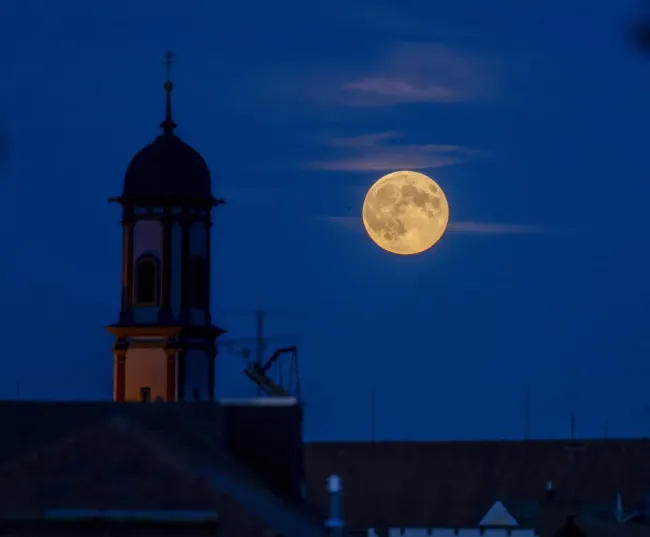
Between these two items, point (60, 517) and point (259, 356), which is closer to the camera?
point (60, 517)

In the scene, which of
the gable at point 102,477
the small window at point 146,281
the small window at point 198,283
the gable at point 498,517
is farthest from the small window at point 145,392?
the gable at point 102,477

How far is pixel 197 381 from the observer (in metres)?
68.6

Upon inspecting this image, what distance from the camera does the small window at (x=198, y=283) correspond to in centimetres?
6881

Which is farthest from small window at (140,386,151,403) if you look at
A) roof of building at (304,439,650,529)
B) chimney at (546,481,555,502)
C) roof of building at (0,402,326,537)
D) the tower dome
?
roof of building at (0,402,326,537)

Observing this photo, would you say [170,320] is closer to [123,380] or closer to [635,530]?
[123,380]

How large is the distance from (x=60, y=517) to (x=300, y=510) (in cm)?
1155

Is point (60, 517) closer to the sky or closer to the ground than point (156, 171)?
closer to the ground

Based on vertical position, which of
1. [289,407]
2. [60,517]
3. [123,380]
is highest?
[123,380]

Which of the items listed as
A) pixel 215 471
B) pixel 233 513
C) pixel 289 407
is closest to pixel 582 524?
pixel 289 407

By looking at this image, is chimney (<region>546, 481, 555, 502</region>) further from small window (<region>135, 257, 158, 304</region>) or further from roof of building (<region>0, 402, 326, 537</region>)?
roof of building (<region>0, 402, 326, 537</region>)

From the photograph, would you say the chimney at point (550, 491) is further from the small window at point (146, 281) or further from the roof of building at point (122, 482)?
the roof of building at point (122, 482)

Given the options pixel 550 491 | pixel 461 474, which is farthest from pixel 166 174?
pixel 461 474

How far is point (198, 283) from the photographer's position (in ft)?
227

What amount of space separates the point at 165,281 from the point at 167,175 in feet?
9.89
